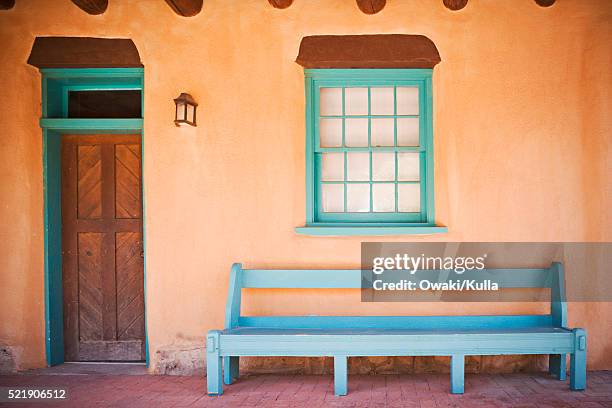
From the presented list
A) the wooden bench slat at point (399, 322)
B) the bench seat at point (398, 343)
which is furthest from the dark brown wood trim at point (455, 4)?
the bench seat at point (398, 343)

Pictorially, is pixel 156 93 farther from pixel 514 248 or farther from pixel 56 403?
pixel 514 248

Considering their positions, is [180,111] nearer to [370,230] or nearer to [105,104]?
[105,104]

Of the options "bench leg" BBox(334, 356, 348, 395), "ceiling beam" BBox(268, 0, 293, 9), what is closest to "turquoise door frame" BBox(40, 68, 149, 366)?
"ceiling beam" BBox(268, 0, 293, 9)

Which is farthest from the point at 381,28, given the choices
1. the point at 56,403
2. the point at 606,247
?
the point at 56,403

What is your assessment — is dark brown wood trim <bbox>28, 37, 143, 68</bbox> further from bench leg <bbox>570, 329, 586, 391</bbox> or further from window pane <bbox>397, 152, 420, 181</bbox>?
bench leg <bbox>570, 329, 586, 391</bbox>

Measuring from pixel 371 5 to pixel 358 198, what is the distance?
1965 mm

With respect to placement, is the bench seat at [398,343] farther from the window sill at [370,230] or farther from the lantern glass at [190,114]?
the lantern glass at [190,114]

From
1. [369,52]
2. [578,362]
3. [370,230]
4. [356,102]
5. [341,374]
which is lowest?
[341,374]

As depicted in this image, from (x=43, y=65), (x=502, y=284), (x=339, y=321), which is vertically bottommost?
(x=339, y=321)

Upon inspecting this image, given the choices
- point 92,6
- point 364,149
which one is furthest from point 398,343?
point 92,6

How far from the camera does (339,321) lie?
4996mm

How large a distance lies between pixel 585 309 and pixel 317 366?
9.22ft

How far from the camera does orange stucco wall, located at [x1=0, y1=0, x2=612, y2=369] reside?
5.18 m

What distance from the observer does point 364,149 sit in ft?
17.5
